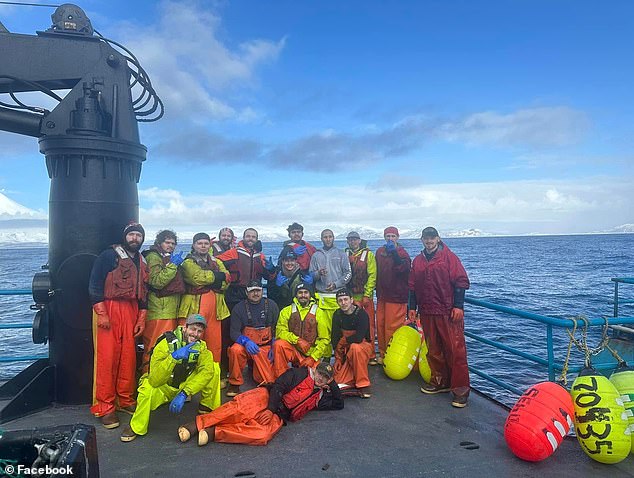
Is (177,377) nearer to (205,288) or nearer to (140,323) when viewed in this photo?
(140,323)

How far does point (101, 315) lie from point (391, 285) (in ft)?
12.9

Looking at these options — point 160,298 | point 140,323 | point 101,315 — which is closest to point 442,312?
point 160,298

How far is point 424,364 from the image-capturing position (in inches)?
224

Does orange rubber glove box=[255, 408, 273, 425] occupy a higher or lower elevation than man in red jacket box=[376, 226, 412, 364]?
lower

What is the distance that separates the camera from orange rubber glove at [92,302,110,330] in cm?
444

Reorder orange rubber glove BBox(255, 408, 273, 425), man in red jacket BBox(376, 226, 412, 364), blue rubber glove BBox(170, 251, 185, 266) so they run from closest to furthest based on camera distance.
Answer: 1. orange rubber glove BBox(255, 408, 273, 425)
2. blue rubber glove BBox(170, 251, 185, 266)
3. man in red jacket BBox(376, 226, 412, 364)

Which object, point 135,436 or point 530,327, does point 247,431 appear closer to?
point 135,436

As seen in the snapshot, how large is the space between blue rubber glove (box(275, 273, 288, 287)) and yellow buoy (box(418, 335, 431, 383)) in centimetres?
212

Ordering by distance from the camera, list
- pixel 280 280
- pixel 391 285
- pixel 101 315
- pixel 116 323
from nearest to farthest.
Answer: pixel 101 315 < pixel 116 323 < pixel 280 280 < pixel 391 285

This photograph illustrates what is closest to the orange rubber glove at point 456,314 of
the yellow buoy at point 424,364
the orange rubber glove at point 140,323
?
the yellow buoy at point 424,364

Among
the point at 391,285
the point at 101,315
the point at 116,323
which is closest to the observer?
the point at 101,315

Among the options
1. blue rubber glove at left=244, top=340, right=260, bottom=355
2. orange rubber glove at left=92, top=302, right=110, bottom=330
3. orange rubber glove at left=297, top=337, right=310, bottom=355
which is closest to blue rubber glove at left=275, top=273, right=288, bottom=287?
orange rubber glove at left=297, top=337, right=310, bottom=355

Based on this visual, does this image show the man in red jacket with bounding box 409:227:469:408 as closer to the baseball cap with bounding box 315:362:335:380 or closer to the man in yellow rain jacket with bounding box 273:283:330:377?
the man in yellow rain jacket with bounding box 273:283:330:377

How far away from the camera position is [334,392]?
491 centimetres
